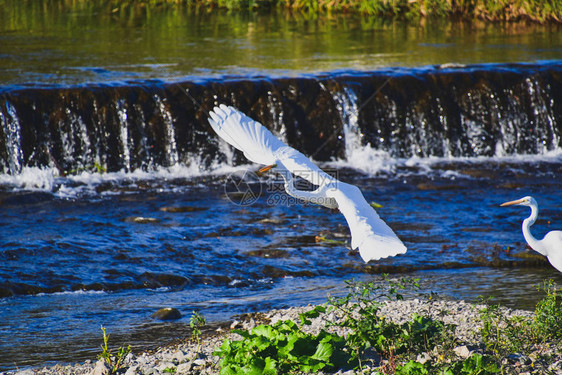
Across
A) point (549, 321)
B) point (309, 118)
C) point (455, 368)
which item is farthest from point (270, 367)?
point (309, 118)

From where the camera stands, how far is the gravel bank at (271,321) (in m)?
4.27

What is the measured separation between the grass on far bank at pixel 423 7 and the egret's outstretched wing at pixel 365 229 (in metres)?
16.9

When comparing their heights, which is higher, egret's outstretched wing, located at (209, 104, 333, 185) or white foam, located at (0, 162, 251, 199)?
egret's outstretched wing, located at (209, 104, 333, 185)

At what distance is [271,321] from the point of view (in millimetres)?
5441

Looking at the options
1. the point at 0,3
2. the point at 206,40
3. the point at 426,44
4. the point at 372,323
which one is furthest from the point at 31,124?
the point at 0,3

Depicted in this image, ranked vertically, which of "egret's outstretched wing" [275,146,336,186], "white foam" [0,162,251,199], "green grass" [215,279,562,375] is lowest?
"white foam" [0,162,251,199]

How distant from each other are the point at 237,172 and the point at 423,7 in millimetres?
12819

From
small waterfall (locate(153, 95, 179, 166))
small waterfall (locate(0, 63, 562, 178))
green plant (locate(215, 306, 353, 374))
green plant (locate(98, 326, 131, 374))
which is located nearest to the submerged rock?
green plant (locate(98, 326, 131, 374))

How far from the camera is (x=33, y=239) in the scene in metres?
7.95

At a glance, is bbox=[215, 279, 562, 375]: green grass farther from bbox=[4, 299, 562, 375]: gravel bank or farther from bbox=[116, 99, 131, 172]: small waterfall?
bbox=[116, 99, 131, 172]: small waterfall
